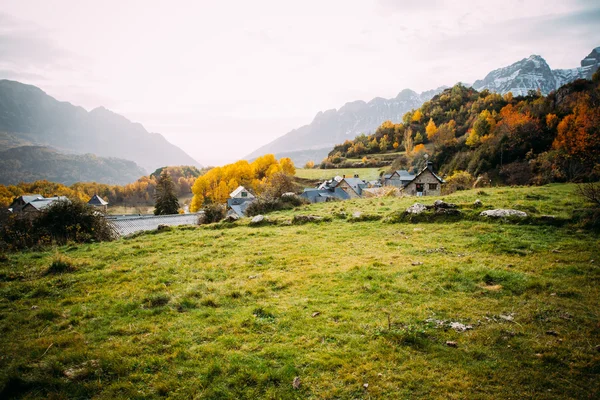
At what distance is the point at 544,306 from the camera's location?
25.6 feet

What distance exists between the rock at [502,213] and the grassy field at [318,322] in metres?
1.74

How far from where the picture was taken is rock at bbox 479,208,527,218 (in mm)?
16267

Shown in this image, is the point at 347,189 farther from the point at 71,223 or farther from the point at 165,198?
the point at 71,223

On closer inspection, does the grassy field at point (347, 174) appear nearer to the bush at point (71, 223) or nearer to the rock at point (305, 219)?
the rock at point (305, 219)

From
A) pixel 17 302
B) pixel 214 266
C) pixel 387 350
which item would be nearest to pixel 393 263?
pixel 387 350

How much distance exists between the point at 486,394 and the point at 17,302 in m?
14.5

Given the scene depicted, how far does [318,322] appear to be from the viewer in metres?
7.74

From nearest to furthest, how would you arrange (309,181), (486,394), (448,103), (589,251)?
(486,394)
(589,251)
(309,181)
(448,103)

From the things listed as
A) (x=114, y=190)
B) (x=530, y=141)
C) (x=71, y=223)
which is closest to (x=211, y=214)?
(x=71, y=223)

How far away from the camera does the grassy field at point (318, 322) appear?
5.55 meters

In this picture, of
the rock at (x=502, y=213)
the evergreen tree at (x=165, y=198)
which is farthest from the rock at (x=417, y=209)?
the evergreen tree at (x=165, y=198)

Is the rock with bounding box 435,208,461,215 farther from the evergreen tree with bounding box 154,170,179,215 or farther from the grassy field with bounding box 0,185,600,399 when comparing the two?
the evergreen tree with bounding box 154,170,179,215

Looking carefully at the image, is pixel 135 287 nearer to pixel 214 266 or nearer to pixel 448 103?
pixel 214 266

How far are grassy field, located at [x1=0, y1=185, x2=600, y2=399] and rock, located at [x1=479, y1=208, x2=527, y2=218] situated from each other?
68.3 inches
